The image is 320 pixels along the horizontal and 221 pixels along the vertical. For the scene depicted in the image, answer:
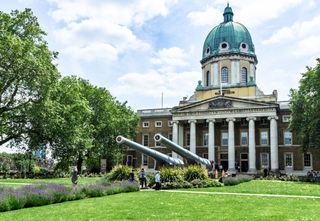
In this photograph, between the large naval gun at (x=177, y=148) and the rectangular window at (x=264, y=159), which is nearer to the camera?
the large naval gun at (x=177, y=148)

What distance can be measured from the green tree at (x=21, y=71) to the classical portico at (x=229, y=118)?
29793mm

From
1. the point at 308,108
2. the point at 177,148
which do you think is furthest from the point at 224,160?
the point at 177,148

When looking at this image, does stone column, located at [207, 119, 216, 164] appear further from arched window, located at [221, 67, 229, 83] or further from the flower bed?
the flower bed

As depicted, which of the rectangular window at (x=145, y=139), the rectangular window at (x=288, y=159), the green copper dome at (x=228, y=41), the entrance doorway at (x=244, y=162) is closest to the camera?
the rectangular window at (x=288, y=159)

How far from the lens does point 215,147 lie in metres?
57.5

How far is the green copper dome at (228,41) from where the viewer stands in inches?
2452

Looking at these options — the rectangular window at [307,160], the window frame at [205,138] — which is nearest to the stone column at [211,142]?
the window frame at [205,138]

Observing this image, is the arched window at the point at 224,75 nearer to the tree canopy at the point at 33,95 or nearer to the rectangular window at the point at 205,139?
the rectangular window at the point at 205,139

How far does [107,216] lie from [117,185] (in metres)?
10.3

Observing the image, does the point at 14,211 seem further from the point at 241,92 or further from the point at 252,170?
the point at 241,92

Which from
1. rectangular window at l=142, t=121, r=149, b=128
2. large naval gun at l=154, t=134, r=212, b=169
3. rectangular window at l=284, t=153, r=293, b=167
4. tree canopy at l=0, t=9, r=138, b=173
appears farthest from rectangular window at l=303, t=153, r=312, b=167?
tree canopy at l=0, t=9, r=138, b=173

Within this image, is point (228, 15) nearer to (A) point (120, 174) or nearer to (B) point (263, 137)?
(B) point (263, 137)

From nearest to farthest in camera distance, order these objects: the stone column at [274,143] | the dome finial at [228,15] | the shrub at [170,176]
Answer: the shrub at [170,176] < the stone column at [274,143] < the dome finial at [228,15]

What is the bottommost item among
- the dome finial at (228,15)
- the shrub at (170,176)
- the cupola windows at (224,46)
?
the shrub at (170,176)
